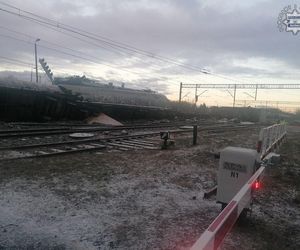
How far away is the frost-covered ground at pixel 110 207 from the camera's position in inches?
183

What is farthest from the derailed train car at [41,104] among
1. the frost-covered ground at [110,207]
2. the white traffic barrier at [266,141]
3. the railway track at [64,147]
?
the white traffic barrier at [266,141]

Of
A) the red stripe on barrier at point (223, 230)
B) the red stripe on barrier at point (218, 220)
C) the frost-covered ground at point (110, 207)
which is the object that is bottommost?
the frost-covered ground at point (110, 207)

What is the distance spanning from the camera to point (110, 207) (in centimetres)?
588

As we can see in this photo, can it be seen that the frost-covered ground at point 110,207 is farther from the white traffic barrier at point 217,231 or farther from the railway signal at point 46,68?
the railway signal at point 46,68

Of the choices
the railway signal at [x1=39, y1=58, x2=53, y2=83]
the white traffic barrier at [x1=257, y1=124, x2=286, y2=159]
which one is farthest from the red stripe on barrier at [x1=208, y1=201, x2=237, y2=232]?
the railway signal at [x1=39, y1=58, x2=53, y2=83]

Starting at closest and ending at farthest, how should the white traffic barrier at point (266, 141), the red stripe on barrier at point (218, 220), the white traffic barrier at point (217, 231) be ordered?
the white traffic barrier at point (217, 231), the red stripe on barrier at point (218, 220), the white traffic barrier at point (266, 141)

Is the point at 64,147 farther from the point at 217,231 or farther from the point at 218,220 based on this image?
the point at 217,231

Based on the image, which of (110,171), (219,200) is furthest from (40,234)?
(110,171)

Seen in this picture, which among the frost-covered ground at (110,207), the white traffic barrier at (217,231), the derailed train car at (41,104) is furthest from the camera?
the derailed train car at (41,104)

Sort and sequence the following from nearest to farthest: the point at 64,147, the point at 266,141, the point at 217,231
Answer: the point at 217,231
the point at 266,141
the point at 64,147

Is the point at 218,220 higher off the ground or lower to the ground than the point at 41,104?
lower

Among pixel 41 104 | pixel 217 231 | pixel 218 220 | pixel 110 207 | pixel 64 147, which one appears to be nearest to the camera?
pixel 217 231

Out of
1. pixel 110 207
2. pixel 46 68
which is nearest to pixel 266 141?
pixel 110 207

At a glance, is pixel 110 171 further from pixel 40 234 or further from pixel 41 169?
pixel 40 234
